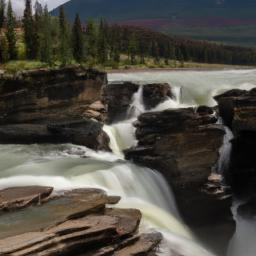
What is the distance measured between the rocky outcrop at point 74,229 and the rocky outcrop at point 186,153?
9.60 m

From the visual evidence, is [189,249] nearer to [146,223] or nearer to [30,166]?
[146,223]

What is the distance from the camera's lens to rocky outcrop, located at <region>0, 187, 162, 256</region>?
18.9m

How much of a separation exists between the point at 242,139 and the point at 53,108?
47.0ft

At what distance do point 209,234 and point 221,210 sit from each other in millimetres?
2046

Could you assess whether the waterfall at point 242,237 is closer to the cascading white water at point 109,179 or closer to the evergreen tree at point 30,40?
the cascading white water at point 109,179

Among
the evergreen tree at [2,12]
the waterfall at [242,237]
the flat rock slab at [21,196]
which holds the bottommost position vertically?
the waterfall at [242,237]

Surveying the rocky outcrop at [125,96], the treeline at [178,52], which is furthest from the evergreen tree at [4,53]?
the treeline at [178,52]

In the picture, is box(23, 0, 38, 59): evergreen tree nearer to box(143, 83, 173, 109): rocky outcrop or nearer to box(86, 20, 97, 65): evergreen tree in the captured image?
box(86, 20, 97, 65): evergreen tree

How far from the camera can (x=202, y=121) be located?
3544 cm

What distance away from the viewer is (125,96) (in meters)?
49.1

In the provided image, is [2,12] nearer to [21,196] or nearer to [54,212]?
[21,196]

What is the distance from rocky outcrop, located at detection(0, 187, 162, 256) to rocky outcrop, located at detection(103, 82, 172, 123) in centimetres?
2199

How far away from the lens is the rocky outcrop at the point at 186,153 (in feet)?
110

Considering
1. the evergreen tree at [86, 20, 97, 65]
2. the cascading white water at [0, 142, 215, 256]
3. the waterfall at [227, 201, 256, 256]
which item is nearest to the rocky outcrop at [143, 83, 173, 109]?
the waterfall at [227, 201, 256, 256]
